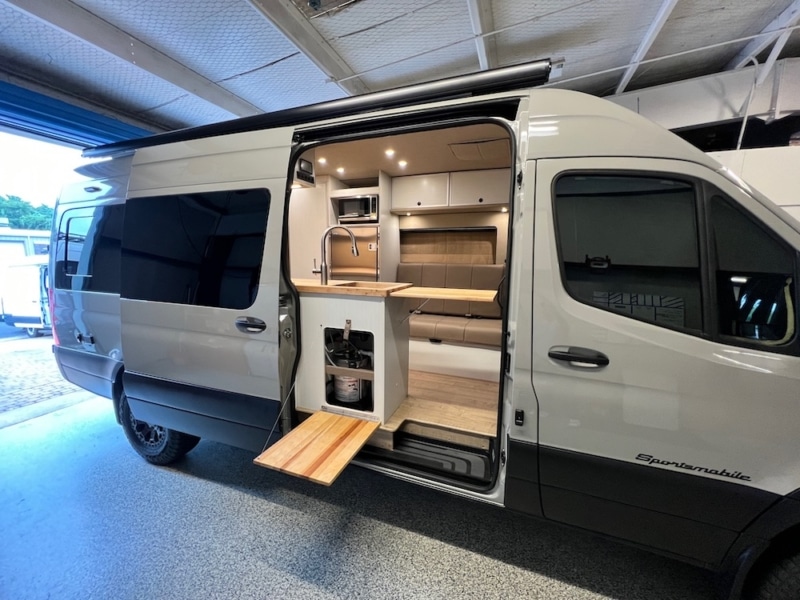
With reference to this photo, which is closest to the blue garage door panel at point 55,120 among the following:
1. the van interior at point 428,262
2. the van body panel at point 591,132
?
the van interior at point 428,262

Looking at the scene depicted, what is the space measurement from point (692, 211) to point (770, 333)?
1.49 ft

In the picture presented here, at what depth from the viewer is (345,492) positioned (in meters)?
1.89

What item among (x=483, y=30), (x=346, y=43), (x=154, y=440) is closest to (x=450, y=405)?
(x=154, y=440)

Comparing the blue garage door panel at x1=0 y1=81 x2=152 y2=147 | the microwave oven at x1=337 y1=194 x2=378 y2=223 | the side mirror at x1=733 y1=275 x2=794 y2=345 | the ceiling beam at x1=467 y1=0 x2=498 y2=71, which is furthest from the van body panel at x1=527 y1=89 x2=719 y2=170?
the blue garage door panel at x1=0 y1=81 x2=152 y2=147

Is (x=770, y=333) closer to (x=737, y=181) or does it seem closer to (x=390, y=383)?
(x=737, y=181)

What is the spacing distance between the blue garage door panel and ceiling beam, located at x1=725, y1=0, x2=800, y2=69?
5072 millimetres

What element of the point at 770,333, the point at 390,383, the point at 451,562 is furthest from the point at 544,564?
the point at 770,333

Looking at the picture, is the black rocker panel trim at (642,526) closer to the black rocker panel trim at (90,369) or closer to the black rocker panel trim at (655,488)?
the black rocker panel trim at (655,488)

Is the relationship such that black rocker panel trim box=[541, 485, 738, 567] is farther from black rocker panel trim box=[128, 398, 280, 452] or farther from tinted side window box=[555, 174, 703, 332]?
black rocker panel trim box=[128, 398, 280, 452]

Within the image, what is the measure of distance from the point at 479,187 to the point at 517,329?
2.97m

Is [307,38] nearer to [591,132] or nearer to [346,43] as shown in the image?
[346,43]

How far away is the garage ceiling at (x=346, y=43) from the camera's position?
171 centimetres

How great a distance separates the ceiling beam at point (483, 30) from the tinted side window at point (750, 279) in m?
1.56

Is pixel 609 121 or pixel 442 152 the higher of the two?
pixel 442 152
